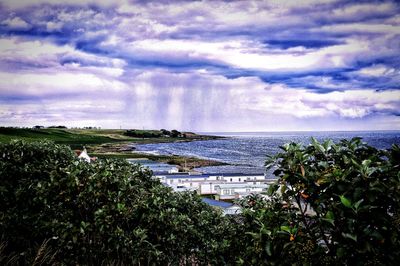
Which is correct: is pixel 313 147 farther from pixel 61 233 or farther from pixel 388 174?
pixel 61 233

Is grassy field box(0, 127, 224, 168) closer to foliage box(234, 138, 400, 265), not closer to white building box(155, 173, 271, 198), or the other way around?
white building box(155, 173, 271, 198)

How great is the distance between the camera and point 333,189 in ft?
10.9

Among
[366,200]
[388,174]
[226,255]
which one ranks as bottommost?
[226,255]

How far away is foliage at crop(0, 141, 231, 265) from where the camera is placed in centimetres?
555

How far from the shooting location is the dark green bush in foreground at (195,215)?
10.2 ft

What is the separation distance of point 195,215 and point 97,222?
1899 mm

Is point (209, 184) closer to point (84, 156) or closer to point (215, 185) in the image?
point (215, 185)

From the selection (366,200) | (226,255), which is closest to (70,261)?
(226,255)

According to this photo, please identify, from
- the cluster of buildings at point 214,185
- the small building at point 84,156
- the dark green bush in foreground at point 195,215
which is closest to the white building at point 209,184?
the cluster of buildings at point 214,185

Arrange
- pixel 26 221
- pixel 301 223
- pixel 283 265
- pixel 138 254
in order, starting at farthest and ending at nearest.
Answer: pixel 26 221
pixel 138 254
pixel 301 223
pixel 283 265

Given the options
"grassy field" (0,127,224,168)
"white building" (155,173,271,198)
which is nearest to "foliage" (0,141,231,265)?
"white building" (155,173,271,198)

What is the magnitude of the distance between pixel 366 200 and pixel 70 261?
4.46 metres

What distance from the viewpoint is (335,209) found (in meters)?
3.29

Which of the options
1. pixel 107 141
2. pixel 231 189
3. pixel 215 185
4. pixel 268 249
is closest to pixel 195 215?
pixel 268 249
